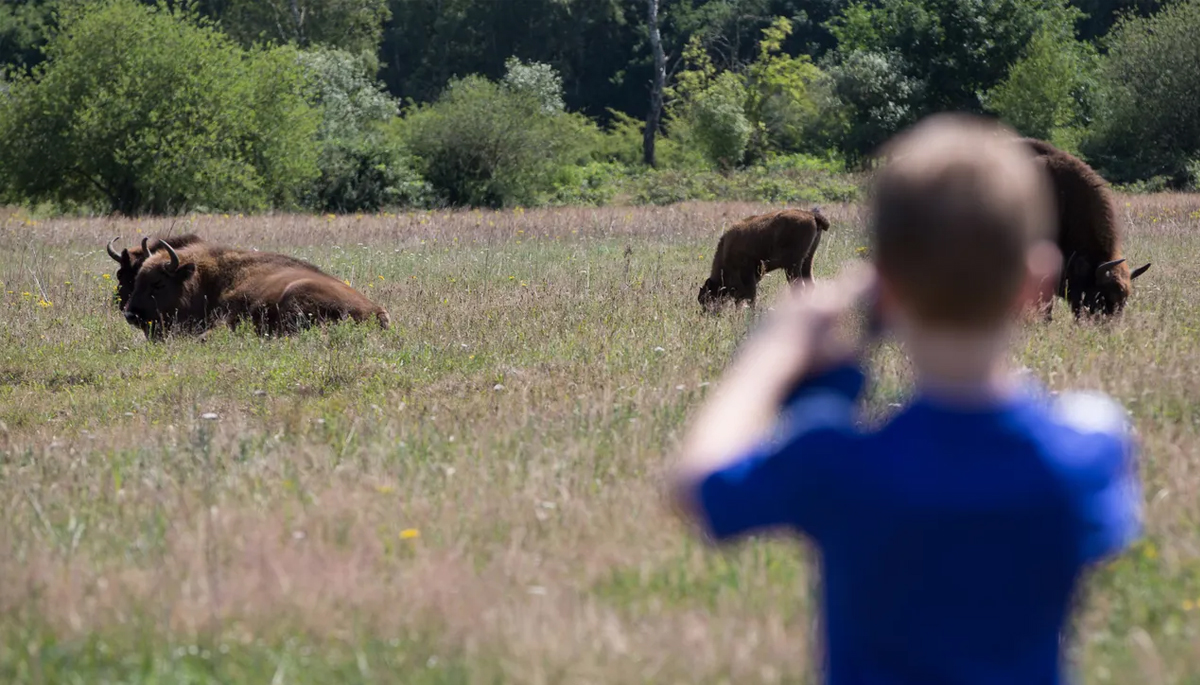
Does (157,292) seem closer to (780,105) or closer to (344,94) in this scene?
(344,94)

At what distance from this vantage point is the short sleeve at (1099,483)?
1786 millimetres

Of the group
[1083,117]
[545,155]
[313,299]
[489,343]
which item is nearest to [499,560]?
[489,343]

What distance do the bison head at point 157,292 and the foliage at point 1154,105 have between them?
128ft

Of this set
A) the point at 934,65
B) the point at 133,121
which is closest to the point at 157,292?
the point at 133,121

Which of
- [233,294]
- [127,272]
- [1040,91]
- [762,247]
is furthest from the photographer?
[1040,91]

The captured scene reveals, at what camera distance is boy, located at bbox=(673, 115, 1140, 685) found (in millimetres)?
1726

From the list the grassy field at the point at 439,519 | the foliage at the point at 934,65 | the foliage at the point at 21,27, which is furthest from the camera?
the foliage at the point at 21,27

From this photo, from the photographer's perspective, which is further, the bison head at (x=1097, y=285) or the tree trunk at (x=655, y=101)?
the tree trunk at (x=655, y=101)

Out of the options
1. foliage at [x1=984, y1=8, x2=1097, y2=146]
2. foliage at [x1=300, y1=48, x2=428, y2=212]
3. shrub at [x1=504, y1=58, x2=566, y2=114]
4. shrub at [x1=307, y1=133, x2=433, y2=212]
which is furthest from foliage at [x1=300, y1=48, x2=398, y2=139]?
foliage at [x1=984, y1=8, x2=1097, y2=146]

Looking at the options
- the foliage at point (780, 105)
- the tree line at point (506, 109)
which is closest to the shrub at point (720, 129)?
the tree line at point (506, 109)

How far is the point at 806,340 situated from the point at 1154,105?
48.5 metres

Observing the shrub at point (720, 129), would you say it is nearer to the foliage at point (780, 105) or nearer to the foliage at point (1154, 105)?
the foliage at point (780, 105)

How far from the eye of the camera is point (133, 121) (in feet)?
117

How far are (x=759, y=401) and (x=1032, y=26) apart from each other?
53.1 m
